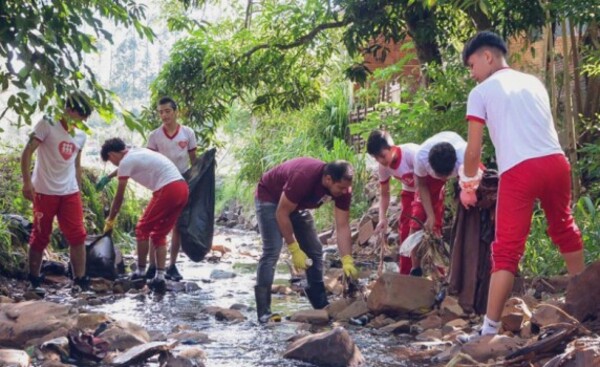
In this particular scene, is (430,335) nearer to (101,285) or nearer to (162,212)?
(162,212)

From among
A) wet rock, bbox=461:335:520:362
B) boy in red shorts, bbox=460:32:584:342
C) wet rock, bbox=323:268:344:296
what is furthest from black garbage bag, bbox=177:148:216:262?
wet rock, bbox=461:335:520:362

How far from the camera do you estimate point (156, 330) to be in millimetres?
5605

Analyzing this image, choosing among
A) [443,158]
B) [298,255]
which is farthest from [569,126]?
[298,255]

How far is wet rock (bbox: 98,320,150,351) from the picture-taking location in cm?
480

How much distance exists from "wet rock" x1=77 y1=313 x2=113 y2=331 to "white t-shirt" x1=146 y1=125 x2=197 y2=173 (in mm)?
3146

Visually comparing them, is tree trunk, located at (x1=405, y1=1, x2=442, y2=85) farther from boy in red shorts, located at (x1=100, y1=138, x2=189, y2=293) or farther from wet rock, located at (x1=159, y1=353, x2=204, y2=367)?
wet rock, located at (x1=159, y1=353, x2=204, y2=367)

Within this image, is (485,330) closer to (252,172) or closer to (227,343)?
(227,343)

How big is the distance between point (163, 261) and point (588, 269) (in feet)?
14.6

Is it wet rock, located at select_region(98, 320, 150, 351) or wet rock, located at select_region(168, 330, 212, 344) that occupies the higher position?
wet rock, located at select_region(98, 320, 150, 351)

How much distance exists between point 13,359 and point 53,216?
318 centimetres

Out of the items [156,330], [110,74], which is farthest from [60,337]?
[110,74]

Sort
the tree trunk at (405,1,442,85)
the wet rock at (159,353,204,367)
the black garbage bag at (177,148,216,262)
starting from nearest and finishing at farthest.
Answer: the wet rock at (159,353,204,367)
the black garbage bag at (177,148,216,262)
the tree trunk at (405,1,442,85)

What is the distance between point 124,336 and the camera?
4840 millimetres

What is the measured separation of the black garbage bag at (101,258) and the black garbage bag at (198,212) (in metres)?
0.70
